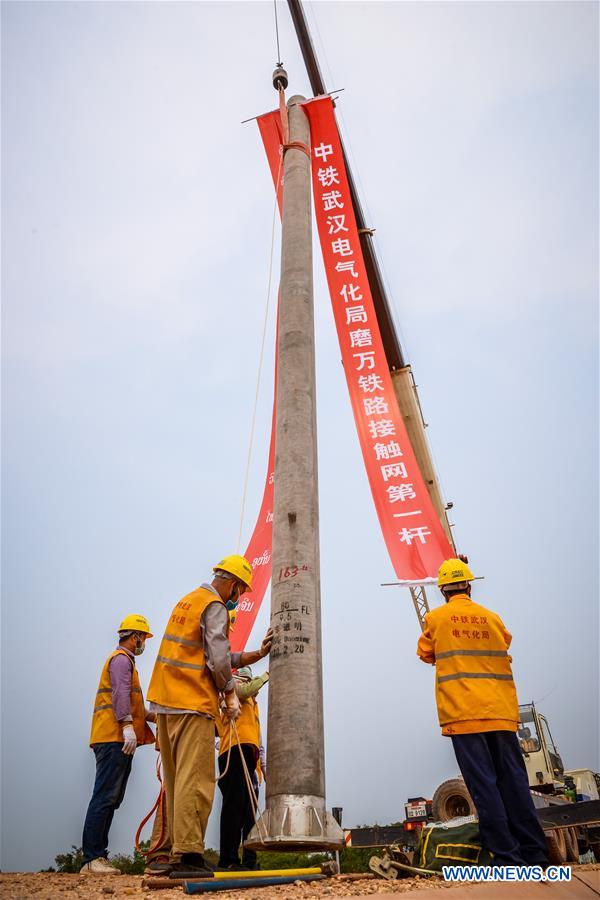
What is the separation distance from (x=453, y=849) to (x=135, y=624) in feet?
10.1

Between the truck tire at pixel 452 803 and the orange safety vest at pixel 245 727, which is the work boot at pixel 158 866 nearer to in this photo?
the orange safety vest at pixel 245 727

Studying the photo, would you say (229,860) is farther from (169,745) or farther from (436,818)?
Answer: (436,818)

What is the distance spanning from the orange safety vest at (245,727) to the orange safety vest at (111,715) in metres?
0.85

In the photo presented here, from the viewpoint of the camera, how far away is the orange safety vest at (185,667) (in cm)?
395

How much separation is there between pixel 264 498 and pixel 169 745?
480 cm

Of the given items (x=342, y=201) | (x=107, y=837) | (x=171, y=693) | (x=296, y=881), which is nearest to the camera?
(x=296, y=881)

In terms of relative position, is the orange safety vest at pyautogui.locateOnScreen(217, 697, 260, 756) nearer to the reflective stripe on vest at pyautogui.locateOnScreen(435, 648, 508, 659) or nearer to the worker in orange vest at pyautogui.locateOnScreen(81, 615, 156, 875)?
the worker in orange vest at pyautogui.locateOnScreen(81, 615, 156, 875)

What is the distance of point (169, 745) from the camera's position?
4023 mm

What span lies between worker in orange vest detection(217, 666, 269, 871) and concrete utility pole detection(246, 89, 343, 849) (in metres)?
0.16

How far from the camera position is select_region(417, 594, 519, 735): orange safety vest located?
4.09m

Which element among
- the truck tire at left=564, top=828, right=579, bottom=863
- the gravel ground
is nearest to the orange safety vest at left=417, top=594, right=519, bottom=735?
the gravel ground

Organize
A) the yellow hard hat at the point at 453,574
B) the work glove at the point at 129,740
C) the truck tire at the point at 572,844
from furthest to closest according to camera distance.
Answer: the truck tire at the point at 572,844, the work glove at the point at 129,740, the yellow hard hat at the point at 453,574

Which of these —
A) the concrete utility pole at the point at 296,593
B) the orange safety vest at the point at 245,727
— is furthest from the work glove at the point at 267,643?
the orange safety vest at the point at 245,727

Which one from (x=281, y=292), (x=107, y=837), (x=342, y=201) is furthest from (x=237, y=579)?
A: (x=342, y=201)
